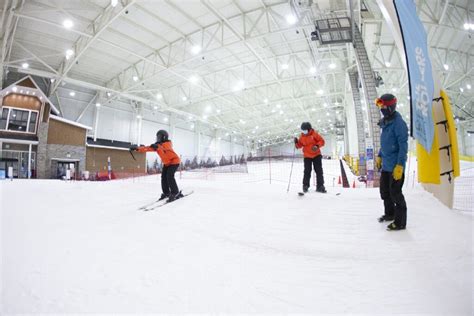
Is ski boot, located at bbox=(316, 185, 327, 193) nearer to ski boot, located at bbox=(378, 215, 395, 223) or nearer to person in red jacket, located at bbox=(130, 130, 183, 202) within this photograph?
ski boot, located at bbox=(378, 215, 395, 223)

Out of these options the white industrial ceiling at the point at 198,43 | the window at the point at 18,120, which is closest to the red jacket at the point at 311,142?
the white industrial ceiling at the point at 198,43

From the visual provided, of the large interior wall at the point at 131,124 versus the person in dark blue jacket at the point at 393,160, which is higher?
the large interior wall at the point at 131,124

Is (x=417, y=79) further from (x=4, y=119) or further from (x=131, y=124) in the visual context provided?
(x=131, y=124)

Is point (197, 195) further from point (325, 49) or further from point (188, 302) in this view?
point (325, 49)

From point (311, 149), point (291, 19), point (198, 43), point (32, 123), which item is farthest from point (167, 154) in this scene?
point (32, 123)

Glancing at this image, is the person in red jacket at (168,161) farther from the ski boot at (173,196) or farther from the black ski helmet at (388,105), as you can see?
the black ski helmet at (388,105)

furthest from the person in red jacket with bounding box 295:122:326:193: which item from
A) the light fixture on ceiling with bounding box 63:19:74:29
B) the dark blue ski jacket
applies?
the light fixture on ceiling with bounding box 63:19:74:29

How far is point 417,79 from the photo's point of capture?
8.60ft

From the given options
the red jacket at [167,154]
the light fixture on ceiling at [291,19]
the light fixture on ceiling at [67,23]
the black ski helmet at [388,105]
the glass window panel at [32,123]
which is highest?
the light fixture on ceiling at [291,19]

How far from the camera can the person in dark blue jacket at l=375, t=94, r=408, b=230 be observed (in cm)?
276

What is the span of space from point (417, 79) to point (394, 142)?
78 centimetres

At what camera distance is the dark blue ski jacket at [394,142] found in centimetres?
279

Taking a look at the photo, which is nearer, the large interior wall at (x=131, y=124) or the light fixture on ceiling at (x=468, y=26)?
the light fixture on ceiling at (x=468, y=26)

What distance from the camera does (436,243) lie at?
7.73ft
